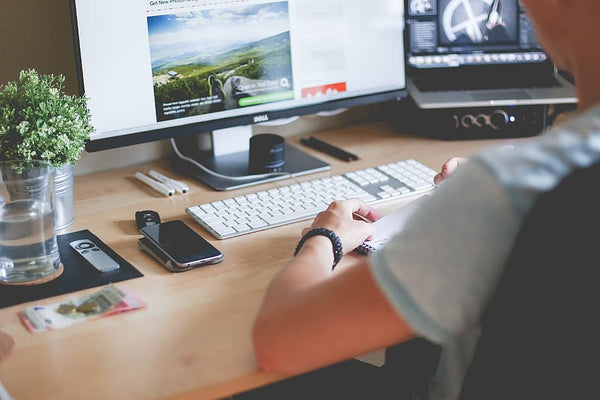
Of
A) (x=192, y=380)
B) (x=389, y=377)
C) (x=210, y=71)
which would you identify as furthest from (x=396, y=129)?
(x=192, y=380)

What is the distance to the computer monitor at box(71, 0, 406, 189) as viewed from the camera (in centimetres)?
150

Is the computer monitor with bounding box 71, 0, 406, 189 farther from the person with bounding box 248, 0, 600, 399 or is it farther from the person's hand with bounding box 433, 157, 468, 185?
the person with bounding box 248, 0, 600, 399

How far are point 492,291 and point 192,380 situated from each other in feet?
1.21

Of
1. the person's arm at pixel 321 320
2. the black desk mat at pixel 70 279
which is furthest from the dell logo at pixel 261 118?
the person's arm at pixel 321 320

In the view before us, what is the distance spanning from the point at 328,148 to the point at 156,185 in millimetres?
399

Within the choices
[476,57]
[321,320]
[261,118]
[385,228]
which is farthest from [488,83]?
[321,320]

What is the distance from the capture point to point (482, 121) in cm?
184

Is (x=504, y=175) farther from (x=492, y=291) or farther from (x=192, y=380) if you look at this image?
(x=192, y=380)

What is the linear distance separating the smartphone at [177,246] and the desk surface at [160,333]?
1cm

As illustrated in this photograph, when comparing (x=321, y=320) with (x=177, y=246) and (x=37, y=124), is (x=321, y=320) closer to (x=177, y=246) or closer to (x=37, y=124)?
(x=177, y=246)

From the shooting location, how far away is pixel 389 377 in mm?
1412

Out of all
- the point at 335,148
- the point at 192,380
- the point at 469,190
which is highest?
the point at 469,190

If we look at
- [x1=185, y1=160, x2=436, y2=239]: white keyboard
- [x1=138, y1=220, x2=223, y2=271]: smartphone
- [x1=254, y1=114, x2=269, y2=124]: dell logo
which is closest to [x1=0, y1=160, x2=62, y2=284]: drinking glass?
[x1=138, y1=220, x2=223, y2=271]: smartphone

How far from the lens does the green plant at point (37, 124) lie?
1.32 m
